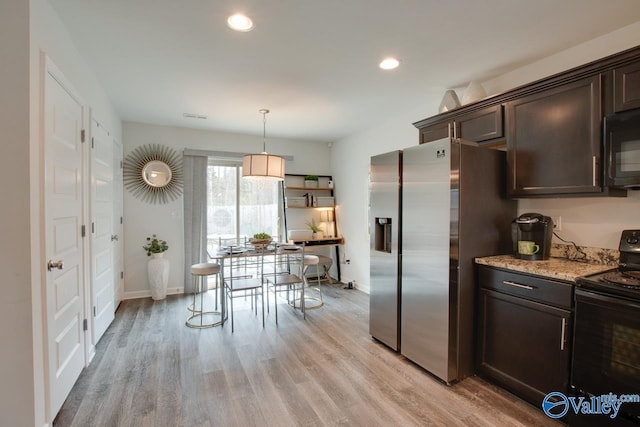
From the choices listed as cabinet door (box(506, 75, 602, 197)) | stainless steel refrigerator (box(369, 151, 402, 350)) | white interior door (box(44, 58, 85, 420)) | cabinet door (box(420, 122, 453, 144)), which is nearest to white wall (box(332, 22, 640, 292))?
cabinet door (box(506, 75, 602, 197))

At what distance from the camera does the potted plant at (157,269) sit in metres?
4.25

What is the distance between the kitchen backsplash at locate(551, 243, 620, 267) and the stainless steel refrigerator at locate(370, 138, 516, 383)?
363 mm

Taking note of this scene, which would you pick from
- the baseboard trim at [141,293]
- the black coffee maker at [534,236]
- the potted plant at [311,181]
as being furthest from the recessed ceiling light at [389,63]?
the baseboard trim at [141,293]

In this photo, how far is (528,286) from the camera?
204 centimetres

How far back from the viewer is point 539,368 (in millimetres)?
1971

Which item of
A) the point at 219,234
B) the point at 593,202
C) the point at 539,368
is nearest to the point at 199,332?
the point at 219,234

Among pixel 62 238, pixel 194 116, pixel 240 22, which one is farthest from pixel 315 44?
pixel 194 116

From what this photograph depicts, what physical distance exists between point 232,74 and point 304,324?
2746mm

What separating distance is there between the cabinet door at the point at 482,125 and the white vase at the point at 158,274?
4104 mm

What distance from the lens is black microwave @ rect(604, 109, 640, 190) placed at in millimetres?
1789

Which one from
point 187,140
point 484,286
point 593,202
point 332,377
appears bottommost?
point 332,377

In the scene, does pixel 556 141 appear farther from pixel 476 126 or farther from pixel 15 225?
pixel 15 225

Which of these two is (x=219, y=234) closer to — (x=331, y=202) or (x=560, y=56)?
(x=331, y=202)
